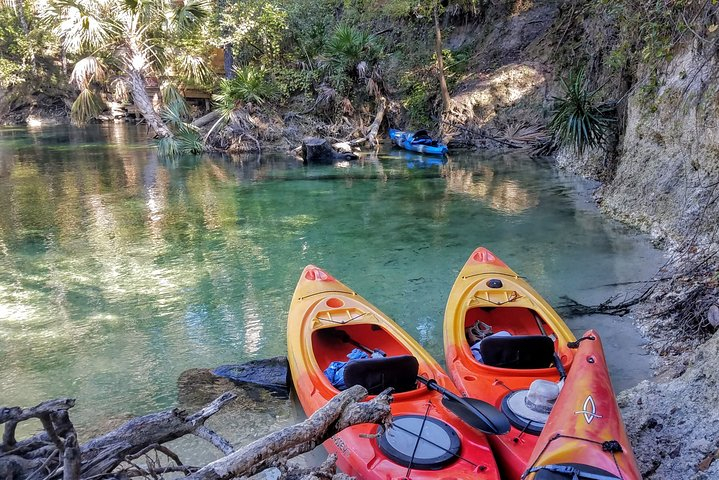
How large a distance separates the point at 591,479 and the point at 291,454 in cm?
115

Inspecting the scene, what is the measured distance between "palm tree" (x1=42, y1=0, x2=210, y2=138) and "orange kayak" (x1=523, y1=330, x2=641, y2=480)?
15.5 m

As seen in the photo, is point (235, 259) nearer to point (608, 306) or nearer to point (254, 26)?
point (608, 306)

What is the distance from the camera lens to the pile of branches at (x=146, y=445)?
1822mm

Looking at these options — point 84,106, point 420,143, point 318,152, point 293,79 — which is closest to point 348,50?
point 293,79

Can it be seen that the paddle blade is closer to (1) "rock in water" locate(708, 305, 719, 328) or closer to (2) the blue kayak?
(1) "rock in water" locate(708, 305, 719, 328)

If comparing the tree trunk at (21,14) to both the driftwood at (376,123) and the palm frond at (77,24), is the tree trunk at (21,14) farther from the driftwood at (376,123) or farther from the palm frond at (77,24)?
the driftwood at (376,123)

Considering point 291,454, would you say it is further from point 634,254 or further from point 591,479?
point 634,254

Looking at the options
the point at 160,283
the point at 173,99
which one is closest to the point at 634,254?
the point at 160,283

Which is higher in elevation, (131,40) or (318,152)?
(131,40)

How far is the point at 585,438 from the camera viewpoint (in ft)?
7.57

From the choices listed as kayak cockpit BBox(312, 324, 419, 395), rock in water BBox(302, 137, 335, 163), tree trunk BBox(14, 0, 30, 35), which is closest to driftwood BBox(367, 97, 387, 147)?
rock in water BBox(302, 137, 335, 163)

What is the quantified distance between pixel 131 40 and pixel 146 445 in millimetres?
16251

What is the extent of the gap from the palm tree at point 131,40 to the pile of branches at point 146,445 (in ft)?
49.3

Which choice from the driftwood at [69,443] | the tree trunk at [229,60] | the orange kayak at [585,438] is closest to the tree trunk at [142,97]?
the tree trunk at [229,60]
